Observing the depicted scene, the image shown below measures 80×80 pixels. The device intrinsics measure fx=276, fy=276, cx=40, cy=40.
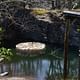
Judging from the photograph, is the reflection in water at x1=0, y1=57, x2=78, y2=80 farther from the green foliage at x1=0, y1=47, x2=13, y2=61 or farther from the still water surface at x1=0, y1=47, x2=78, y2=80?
the green foliage at x1=0, y1=47, x2=13, y2=61

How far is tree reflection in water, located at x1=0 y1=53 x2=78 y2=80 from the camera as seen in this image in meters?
13.9

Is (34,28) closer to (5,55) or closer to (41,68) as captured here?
(5,55)

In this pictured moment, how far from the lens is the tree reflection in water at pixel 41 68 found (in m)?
13.9

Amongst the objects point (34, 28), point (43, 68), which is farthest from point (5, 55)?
point (34, 28)

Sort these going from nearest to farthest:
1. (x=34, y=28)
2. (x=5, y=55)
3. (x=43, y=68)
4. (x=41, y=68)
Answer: (x=41, y=68)
(x=43, y=68)
(x=5, y=55)
(x=34, y=28)

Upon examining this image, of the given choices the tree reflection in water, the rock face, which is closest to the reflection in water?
the tree reflection in water

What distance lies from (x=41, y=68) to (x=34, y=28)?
7.52 metres

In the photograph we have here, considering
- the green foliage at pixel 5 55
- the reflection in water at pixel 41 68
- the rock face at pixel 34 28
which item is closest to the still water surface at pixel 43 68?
the reflection in water at pixel 41 68

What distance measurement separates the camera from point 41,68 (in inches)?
606

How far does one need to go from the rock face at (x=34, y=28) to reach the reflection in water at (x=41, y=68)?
4.50 metres

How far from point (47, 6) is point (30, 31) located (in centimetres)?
317

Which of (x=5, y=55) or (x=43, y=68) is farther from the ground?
(x=5, y=55)

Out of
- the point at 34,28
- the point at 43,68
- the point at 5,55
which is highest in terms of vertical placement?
the point at 34,28

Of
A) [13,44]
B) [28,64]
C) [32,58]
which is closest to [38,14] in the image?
[13,44]
